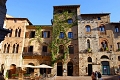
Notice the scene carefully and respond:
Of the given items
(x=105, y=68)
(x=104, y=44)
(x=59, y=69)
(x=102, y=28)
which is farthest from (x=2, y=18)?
(x=102, y=28)

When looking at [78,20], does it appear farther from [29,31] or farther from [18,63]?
[18,63]

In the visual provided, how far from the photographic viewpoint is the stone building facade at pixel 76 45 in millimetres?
27828

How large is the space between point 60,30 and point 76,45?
4.75m

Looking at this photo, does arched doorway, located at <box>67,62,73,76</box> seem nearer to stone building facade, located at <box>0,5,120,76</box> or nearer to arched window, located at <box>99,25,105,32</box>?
stone building facade, located at <box>0,5,120,76</box>

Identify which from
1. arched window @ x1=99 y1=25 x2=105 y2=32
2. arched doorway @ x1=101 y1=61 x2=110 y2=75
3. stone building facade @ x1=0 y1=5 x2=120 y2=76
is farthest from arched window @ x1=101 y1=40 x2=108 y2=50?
arched doorway @ x1=101 y1=61 x2=110 y2=75

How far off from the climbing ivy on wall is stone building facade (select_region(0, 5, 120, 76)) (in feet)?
2.13

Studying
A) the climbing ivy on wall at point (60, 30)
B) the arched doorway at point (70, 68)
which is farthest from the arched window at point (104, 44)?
the arched doorway at point (70, 68)

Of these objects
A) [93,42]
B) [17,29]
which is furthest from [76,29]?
[17,29]

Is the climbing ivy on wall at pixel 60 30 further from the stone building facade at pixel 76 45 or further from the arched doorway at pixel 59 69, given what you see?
the arched doorway at pixel 59 69

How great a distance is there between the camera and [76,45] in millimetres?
29016

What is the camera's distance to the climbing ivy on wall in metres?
28.4

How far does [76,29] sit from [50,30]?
5.69 m

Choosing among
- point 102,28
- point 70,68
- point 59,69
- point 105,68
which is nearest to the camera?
point 105,68

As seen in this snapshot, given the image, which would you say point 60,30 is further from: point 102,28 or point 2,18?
point 2,18
